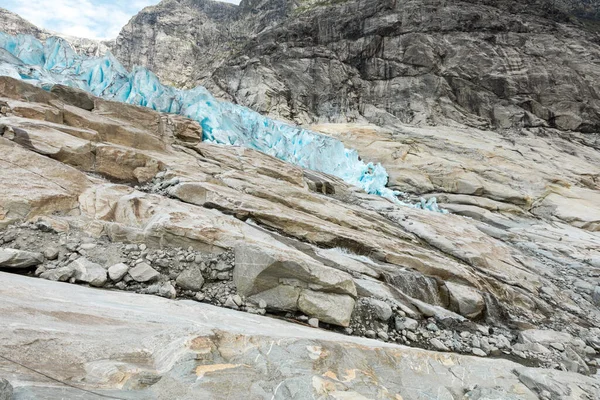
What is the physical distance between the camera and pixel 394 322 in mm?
7328

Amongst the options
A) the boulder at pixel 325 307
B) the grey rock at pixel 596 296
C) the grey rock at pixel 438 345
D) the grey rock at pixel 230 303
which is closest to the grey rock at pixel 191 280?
the grey rock at pixel 230 303

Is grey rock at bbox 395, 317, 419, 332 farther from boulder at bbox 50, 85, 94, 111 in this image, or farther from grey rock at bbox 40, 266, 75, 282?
boulder at bbox 50, 85, 94, 111

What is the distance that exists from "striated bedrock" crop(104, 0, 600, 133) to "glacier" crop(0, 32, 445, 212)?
18.6 m

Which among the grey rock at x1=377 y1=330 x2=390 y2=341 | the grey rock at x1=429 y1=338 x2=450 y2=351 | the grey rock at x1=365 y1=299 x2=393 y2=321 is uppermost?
the grey rock at x1=365 y1=299 x2=393 y2=321

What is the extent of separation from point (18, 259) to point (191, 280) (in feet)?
9.10

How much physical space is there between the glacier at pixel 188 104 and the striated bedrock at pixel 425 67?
730 inches

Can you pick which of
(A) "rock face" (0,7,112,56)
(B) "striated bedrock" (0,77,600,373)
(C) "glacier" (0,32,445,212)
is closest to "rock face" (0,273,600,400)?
(B) "striated bedrock" (0,77,600,373)

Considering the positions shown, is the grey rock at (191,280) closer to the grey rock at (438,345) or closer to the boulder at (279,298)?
the boulder at (279,298)

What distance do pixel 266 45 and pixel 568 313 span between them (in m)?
51.6

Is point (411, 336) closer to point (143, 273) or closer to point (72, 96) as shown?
point (143, 273)

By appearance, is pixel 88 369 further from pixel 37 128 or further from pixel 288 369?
pixel 37 128

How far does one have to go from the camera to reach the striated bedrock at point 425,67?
4238 centimetres

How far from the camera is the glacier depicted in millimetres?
22047

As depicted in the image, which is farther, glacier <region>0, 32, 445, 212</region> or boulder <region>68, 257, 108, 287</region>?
glacier <region>0, 32, 445, 212</region>
